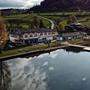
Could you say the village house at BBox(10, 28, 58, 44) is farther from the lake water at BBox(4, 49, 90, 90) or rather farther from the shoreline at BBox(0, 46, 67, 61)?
the lake water at BBox(4, 49, 90, 90)

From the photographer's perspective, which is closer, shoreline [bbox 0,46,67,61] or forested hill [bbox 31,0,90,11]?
shoreline [bbox 0,46,67,61]

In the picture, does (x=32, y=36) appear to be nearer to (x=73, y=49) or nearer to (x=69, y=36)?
(x=73, y=49)

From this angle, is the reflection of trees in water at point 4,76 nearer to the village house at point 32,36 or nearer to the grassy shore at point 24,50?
the grassy shore at point 24,50

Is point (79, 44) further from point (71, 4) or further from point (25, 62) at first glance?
point (71, 4)

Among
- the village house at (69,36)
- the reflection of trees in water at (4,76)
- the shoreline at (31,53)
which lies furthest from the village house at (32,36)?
the reflection of trees in water at (4,76)

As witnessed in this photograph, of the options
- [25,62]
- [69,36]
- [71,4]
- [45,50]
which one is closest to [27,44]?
[45,50]

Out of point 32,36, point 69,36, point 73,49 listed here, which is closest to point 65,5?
point 69,36

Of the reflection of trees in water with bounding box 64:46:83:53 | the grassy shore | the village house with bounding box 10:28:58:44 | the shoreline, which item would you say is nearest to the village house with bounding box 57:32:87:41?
the village house with bounding box 10:28:58:44

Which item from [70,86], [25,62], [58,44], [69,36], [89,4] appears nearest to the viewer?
[70,86]
